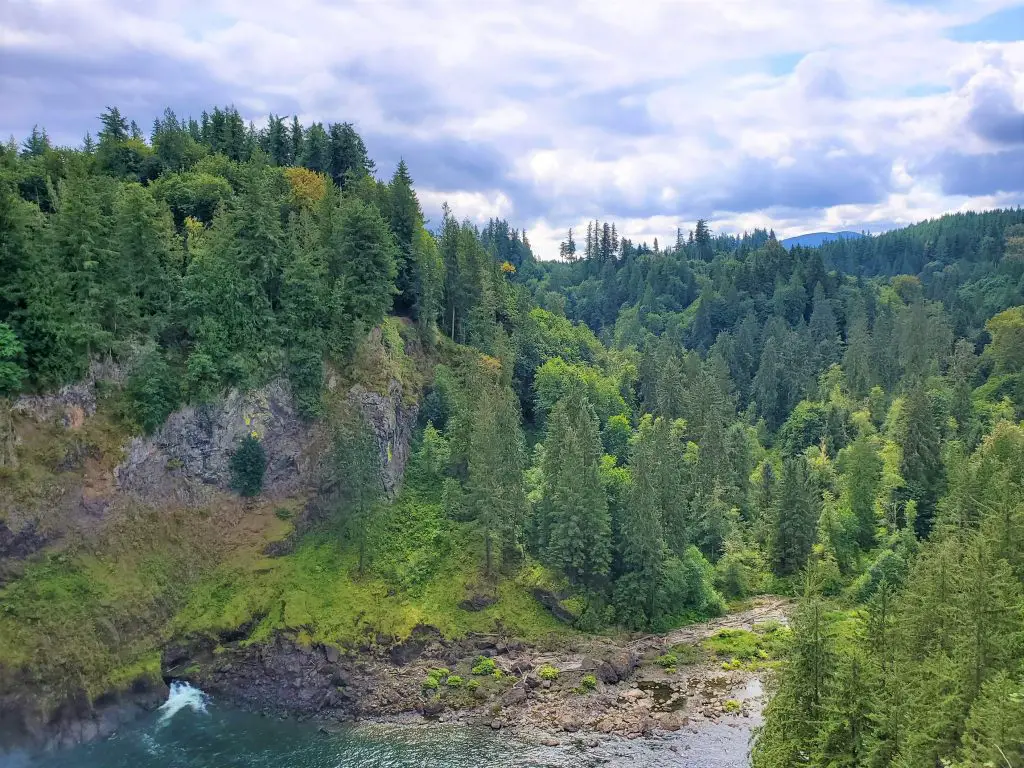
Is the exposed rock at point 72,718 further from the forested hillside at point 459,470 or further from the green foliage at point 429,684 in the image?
the green foliage at point 429,684

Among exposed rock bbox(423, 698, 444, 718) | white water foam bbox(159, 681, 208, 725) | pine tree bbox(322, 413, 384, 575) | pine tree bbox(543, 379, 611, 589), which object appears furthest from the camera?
pine tree bbox(543, 379, 611, 589)

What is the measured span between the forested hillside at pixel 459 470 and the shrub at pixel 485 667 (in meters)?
3.54

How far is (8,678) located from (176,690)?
35.5 ft

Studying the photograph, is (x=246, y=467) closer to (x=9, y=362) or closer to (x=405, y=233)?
(x=9, y=362)

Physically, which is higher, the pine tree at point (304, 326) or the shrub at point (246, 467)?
the pine tree at point (304, 326)

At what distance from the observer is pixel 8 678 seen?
4788 centimetres

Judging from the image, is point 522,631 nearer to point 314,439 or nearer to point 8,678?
point 314,439

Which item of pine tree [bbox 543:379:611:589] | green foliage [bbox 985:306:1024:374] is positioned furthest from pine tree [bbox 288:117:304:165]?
green foliage [bbox 985:306:1024:374]

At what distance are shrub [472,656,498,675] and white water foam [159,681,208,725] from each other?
65.6ft

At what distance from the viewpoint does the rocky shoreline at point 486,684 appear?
5159 centimetres

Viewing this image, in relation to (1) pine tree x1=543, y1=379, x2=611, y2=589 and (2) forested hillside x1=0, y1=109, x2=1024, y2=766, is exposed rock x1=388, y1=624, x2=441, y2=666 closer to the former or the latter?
(2) forested hillside x1=0, y1=109, x2=1024, y2=766

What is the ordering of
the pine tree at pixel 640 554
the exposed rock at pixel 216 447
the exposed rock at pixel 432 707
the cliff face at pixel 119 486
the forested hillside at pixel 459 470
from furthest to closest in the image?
1. the pine tree at pixel 640 554
2. the exposed rock at pixel 216 447
3. the exposed rock at pixel 432 707
4. the cliff face at pixel 119 486
5. the forested hillside at pixel 459 470

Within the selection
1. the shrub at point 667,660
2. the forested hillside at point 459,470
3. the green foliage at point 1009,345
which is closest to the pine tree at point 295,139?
the forested hillside at point 459,470

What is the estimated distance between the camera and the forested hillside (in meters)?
34.2
